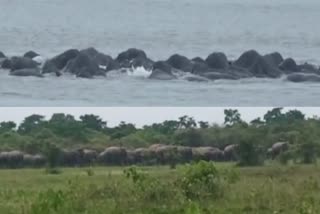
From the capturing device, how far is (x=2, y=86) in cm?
2775

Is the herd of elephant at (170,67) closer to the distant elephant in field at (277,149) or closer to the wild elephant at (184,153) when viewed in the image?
the wild elephant at (184,153)

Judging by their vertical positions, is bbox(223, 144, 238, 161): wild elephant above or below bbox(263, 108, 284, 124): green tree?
below

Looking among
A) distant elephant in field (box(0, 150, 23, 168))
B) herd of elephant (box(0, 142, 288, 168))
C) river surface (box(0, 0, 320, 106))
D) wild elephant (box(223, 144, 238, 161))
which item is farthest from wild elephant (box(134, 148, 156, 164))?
distant elephant in field (box(0, 150, 23, 168))

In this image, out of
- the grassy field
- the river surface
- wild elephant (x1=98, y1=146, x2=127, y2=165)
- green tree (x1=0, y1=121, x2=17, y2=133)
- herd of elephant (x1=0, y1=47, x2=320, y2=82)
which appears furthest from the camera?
green tree (x1=0, y1=121, x2=17, y2=133)

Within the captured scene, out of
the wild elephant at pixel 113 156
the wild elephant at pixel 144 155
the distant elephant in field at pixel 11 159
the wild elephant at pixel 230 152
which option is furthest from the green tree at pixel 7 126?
the wild elephant at pixel 230 152

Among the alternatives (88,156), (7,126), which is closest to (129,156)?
(88,156)

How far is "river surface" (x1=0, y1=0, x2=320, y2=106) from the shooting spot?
26797 mm

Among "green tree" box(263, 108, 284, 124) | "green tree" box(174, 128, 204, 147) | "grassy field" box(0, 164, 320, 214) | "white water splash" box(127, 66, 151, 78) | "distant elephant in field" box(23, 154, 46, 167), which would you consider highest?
"white water splash" box(127, 66, 151, 78)

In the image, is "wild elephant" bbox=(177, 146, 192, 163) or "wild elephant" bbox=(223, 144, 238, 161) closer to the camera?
"wild elephant" bbox=(223, 144, 238, 161)

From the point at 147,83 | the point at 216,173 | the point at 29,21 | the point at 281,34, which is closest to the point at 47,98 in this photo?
the point at 147,83

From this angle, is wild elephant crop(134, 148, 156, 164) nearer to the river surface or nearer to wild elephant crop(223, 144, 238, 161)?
the river surface

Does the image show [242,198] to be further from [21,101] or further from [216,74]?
[216,74]

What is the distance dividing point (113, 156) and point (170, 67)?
5069 millimetres

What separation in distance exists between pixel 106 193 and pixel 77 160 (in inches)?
408
